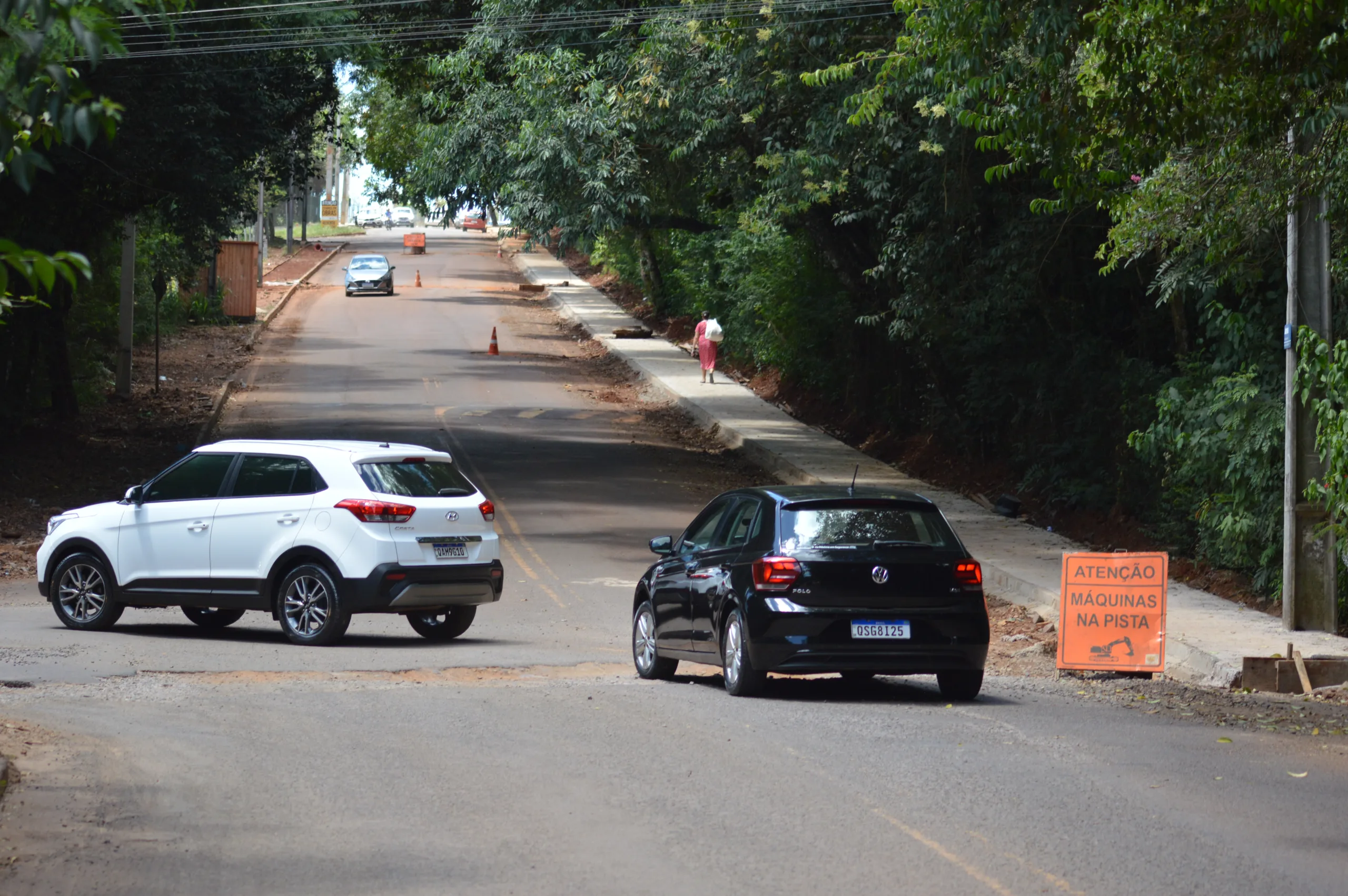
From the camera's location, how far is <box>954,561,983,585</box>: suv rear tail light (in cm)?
1123

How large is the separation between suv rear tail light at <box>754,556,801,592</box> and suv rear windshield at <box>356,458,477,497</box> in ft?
13.0

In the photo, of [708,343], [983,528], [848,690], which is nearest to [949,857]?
[848,690]

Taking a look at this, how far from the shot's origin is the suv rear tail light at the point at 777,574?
1098 cm

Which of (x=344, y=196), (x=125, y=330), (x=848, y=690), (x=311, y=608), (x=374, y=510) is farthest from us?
(x=344, y=196)

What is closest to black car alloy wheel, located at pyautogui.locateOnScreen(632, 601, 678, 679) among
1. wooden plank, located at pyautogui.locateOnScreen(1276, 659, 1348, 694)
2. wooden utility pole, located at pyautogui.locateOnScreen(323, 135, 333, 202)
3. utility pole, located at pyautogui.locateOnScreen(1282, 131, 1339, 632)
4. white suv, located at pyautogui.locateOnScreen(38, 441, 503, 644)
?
white suv, located at pyautogui.locateOnScreen(38, 441, 503, 644)

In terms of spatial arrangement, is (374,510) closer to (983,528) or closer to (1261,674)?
(1261,674)

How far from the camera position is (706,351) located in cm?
3903

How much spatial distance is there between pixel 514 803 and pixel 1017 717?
4187mm

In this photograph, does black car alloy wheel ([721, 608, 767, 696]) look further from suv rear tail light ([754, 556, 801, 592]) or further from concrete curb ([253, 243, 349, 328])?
concrete curb ([253, 243, 349, 328])

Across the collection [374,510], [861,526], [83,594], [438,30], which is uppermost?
[438,30]

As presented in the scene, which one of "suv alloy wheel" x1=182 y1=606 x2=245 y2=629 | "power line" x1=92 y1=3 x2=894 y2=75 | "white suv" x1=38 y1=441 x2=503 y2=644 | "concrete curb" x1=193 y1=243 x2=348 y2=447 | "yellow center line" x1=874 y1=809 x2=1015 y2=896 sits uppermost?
"power line" x1=92 y1=3 x2=894 y2=75

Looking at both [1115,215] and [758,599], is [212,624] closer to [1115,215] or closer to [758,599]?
[758,599]

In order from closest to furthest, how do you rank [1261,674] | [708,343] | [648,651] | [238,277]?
[648,651]
[1261,674]
[708,343]
[238,277]

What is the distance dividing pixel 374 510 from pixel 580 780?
5664mm
